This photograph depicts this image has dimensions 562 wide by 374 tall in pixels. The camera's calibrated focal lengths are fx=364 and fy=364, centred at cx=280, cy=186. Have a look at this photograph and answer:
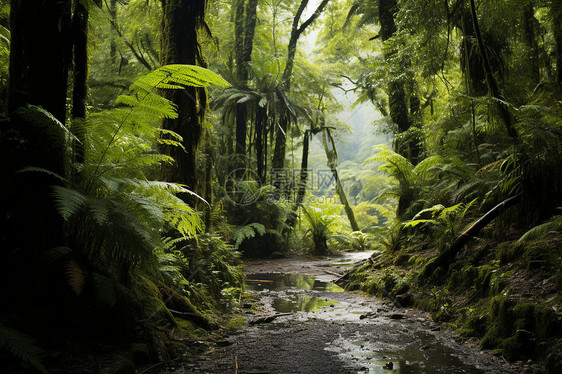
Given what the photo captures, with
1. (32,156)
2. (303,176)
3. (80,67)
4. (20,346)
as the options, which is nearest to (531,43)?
(80,67)

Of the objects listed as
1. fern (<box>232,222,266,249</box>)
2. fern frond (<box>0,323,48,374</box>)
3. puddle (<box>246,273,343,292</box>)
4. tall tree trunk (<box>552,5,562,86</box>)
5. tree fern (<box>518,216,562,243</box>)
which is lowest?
puddle (<box>246,273,343,292</box>)

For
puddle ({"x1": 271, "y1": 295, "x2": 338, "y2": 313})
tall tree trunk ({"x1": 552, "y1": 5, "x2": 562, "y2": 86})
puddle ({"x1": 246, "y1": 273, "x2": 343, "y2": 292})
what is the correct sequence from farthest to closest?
puddle ({"x1": 246, "y1": 273, "x2": 343, "y2": 292}) → tall tree trunk ({"x1": 552, "y1": 5, "x2": 562, "y2": 86}) → puddle ({"x1": 271, "y1": 295, "x2": 338, "y2": 313})

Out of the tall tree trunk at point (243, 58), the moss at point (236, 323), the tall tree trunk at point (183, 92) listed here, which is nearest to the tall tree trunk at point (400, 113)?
the tall tree trunk at point (183, 92)

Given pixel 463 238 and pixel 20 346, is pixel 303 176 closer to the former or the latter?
pixel 463 238

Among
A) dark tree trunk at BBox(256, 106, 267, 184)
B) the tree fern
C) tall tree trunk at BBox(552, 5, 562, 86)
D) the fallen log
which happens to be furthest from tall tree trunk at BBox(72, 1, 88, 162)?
dark tree trunk at BBox(256, 106, 267, 184)

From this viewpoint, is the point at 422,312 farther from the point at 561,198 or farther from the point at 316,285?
the point at 316,285

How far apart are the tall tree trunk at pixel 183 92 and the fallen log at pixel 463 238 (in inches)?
125

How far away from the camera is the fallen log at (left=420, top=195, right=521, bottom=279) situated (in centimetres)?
395

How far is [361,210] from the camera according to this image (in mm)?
26828

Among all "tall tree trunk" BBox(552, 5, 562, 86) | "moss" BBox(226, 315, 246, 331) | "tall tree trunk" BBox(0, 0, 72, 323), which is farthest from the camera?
"tall tree trunk" BBox(552, 5, 562, 86)

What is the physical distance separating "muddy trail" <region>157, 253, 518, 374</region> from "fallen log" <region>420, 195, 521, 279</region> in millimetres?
662

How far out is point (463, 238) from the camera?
14.0 ft

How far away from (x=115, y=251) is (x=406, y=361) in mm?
2169

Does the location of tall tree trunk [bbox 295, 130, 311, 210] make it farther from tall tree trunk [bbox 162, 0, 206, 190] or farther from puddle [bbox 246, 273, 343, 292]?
tall tree trunk [bbox 162, 0, 206, 190]
